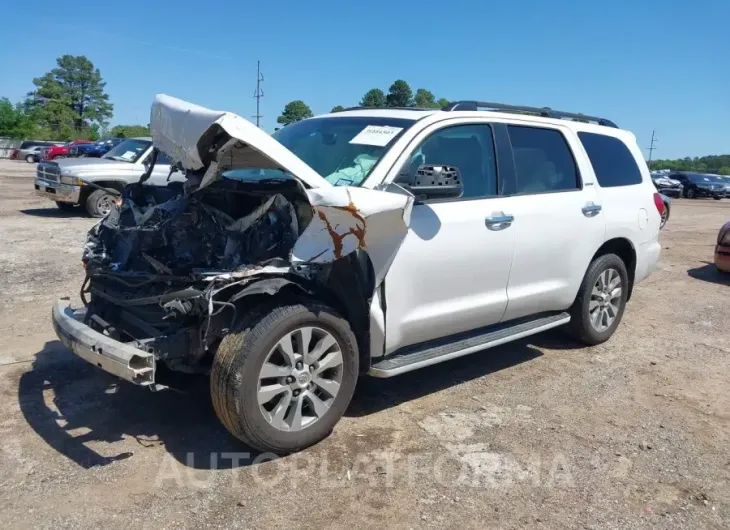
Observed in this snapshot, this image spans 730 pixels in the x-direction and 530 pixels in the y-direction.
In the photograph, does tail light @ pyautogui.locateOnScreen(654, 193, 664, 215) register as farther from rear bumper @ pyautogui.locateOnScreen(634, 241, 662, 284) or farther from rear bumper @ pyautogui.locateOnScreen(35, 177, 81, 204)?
rear bumper @ pyautogui.locateOnScreen(35, 177, 81, 204)

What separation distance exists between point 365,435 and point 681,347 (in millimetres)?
3677

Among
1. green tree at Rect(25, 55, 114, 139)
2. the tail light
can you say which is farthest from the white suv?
green tree at Rect(25, 55, 114, 139)

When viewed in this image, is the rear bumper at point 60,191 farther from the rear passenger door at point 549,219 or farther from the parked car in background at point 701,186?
the parked car in background at point 701,186

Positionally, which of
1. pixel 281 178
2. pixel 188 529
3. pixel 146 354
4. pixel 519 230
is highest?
pixel 281 178

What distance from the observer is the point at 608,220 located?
5.59 meters

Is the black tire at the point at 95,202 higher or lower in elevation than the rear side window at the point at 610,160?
lower

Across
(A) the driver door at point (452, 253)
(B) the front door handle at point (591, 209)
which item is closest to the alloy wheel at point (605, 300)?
(B) the front door handle at point (591, 209)

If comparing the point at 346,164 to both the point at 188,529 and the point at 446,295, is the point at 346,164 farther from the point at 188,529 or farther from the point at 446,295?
the point at 188,529

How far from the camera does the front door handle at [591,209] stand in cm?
536

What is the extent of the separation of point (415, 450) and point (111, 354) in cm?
181

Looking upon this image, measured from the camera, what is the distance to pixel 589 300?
5656 mm

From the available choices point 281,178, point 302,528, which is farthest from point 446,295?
point 302,528

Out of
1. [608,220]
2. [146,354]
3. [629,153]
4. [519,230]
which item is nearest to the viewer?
[146,354]

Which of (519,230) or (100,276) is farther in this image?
(519,230)
